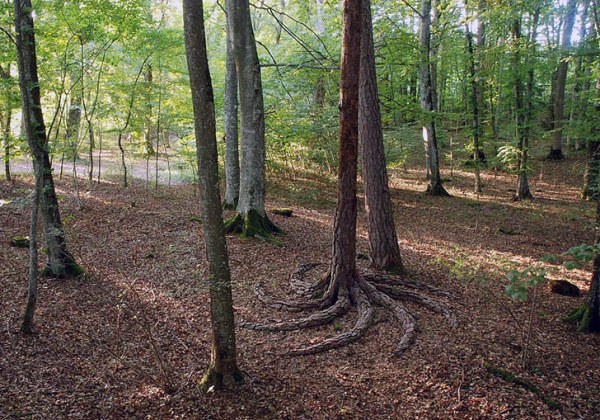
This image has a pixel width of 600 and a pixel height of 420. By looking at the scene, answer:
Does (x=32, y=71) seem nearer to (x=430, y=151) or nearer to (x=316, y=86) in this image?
(x=316, y=86)

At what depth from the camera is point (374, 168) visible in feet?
25.7

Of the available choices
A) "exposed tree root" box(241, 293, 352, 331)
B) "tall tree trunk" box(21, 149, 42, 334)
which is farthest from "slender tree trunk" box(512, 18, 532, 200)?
"tall tree trunk" box(21, 149, 42, 334)

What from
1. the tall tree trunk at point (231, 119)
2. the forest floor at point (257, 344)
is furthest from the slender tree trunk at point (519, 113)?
the tall tree trunk at point (231, 119)

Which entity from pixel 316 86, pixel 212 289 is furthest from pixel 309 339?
pixel 316 86

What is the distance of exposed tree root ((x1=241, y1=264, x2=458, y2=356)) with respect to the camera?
557 centimetres

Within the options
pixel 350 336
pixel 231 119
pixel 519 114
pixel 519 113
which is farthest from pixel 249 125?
pixel 519 114

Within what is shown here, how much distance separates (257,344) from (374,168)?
398 centimetres

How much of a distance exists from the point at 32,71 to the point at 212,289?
14.4 ft

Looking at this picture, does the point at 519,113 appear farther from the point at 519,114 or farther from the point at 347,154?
the point at 347,154

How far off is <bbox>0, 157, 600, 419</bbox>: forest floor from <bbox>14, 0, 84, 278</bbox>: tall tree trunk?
0.45m

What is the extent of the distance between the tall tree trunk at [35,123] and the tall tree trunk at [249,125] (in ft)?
12.4

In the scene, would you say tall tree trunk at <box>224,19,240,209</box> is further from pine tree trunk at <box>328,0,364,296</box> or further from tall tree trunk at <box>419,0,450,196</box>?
tall tree trunk at <box>419,0,450,196</box>

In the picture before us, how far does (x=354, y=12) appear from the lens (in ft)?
19.3

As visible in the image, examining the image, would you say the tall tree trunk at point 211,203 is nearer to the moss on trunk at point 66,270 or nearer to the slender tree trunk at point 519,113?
the moss on trunk at point 66,270
